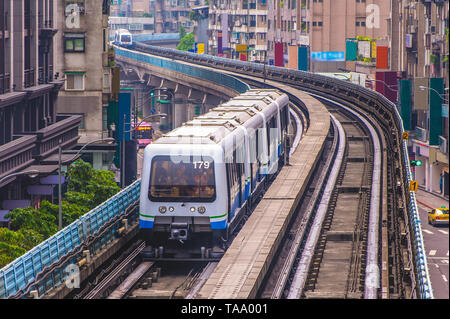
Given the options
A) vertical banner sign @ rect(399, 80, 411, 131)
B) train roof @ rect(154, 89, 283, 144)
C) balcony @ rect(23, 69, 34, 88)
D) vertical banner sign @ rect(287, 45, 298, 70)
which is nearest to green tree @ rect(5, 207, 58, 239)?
train roof @ rect(154, 89, 283, 144)

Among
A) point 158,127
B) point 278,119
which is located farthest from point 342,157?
point 158,127

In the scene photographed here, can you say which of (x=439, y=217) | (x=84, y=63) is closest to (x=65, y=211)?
(x=439, y=217)

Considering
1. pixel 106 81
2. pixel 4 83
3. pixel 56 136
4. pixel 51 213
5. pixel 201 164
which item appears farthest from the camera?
pixel 106 81

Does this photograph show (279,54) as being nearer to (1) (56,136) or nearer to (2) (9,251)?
(1) (56,136)

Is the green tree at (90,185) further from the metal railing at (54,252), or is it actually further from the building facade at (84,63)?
the building facade at (84,63)

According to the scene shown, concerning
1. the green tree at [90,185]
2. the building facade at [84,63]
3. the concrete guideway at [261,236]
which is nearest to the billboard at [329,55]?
the building facade at [84,63]

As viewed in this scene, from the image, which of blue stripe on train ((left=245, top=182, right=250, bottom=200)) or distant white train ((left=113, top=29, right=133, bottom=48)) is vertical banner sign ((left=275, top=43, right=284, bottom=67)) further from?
blue stripe on train ((left=245, top=182, right=250, bottom=200))
